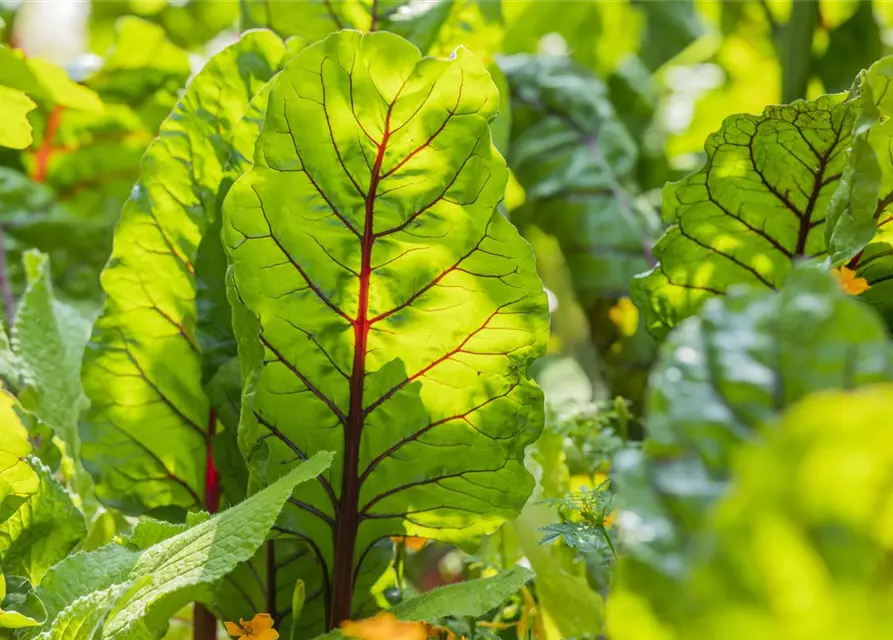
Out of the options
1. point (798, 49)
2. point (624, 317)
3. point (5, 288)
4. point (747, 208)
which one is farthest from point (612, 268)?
point (5, 288)

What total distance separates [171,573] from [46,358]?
334 mm

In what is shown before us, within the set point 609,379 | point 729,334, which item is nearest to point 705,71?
point 609,379

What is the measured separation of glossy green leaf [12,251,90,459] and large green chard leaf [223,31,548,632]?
9.5 inches

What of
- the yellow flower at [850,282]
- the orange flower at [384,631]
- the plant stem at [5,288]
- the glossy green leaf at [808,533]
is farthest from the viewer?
the plant stem at [5,288]

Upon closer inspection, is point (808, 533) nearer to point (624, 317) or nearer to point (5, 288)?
point (624, 317)

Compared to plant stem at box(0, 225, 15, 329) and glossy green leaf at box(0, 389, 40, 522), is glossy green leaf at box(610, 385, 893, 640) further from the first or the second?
plant stem at box(0, 225, 15, 329)

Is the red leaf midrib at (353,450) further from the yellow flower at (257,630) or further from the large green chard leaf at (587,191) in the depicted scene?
the large green chard leaf at (587,191)

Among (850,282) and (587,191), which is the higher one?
(587,191)

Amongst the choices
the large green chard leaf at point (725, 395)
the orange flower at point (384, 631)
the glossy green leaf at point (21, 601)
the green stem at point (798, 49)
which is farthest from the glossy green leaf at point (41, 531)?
the green stem at point (798, 49)

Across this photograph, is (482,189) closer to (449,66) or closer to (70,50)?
(449,66)

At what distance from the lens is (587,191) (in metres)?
1.05

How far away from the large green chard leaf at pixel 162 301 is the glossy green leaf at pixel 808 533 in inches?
16.8

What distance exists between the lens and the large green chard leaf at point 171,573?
395 millimetres

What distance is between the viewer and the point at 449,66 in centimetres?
45
